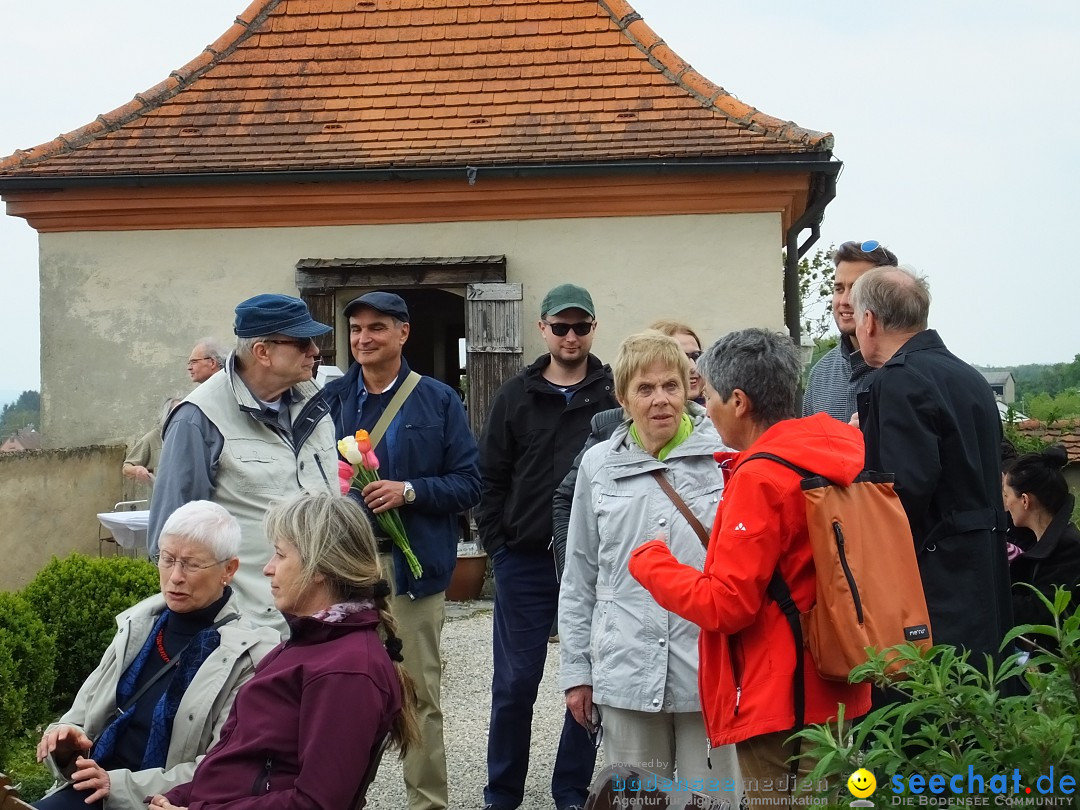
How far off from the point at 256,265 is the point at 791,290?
→ 20.5 ft

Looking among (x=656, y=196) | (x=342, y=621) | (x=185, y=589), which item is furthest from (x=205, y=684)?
(x=656, y=196)

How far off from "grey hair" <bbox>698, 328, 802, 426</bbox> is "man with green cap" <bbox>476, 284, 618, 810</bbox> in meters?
1.91

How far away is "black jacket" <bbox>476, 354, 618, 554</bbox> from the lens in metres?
5.12

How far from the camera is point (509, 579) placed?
514 cm

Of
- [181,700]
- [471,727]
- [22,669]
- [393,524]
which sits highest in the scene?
[393,524]

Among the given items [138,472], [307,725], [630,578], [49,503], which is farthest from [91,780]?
[49,503]

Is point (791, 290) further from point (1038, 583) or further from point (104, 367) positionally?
point (1038, 583)

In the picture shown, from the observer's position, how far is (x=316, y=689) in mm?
2822

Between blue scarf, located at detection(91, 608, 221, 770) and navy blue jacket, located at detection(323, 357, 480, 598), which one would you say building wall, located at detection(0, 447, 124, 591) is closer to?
navy blue jacket, located at detection(323, 357, 480, 598)

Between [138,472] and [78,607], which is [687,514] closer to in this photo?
[78,607]

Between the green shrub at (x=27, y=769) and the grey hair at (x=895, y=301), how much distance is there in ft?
13.1

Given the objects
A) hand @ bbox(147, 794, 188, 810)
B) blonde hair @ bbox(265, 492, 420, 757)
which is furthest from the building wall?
blonde hair @ bbox(265, 492, 420, 757)

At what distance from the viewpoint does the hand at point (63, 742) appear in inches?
132

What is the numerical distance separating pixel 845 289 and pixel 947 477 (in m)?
1.62
